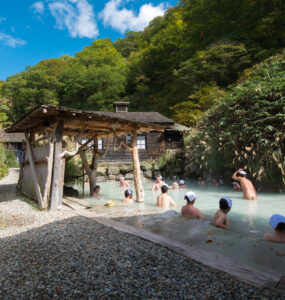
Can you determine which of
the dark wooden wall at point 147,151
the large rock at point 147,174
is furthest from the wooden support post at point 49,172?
the dark wooden wall at point 147,151

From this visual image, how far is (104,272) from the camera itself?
96.1 inches

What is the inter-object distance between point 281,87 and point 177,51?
26.0 meters

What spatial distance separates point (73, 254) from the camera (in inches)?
116

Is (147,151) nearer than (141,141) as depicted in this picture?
Yes

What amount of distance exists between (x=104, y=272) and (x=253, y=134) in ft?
30.7

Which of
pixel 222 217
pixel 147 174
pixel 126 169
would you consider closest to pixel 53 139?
pixel 222 217

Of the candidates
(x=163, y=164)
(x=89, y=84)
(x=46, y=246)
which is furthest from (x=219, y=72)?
(x=46, y=246)

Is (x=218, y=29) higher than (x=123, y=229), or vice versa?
(x=218, y=29)

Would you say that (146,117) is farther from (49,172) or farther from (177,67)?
(49,172)

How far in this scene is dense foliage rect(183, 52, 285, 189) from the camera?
9297 mm

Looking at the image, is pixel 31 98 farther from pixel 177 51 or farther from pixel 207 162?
pixel 207 162

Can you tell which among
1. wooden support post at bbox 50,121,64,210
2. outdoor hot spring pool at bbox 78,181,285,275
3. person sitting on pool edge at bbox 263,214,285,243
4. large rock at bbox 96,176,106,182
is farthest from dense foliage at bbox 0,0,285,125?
person sitting on pool edge at bbox 263,214,285,243

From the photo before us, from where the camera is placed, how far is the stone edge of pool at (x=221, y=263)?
2100mm

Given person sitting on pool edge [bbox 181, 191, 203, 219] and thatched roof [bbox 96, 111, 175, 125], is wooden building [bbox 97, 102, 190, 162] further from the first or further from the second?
person sitting on pool edge [bbox 181, 191, 203, 219]
